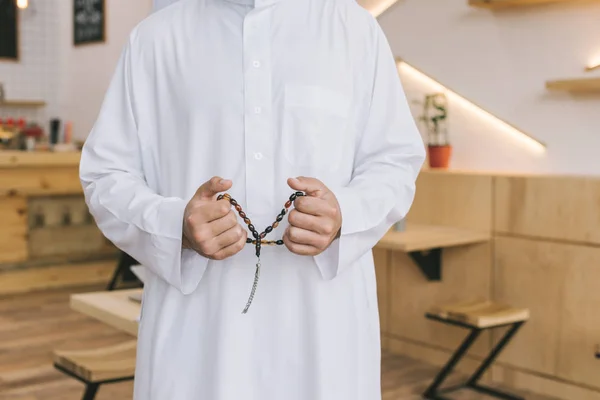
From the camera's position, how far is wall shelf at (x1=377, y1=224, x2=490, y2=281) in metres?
3.75

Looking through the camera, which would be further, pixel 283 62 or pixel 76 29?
pixel 76 29

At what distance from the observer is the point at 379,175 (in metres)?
1.45

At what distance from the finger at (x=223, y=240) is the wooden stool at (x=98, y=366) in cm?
157

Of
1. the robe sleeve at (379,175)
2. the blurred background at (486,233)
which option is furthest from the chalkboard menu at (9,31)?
the robe sleeve at (379,175)

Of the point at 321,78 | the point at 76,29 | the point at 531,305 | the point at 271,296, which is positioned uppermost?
the point at 76,29

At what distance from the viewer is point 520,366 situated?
395 centimetres

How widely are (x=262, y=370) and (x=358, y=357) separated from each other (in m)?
0.18

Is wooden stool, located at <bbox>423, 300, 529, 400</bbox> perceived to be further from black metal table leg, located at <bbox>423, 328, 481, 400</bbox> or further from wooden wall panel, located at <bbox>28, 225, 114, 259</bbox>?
wooden wall panel, located at <bbox>28, 225, 114, 259</bbox>

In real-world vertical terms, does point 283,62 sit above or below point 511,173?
above

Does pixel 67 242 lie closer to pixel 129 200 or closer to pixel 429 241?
pixel 429 241

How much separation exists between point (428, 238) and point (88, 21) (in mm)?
4291

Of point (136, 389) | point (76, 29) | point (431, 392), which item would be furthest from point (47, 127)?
point (136, 389)

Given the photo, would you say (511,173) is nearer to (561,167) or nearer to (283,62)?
(561,167)

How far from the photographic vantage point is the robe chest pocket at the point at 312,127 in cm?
145
